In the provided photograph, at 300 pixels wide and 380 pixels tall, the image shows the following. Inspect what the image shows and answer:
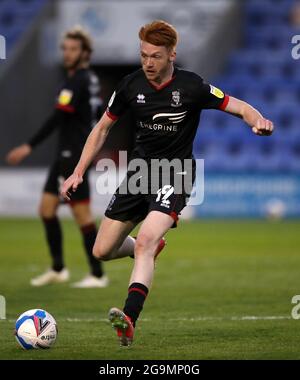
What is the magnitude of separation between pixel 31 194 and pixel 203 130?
14.1 feet

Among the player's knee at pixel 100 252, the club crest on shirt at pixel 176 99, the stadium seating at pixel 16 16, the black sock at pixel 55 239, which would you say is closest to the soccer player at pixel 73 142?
the black sock at pixel 55 239

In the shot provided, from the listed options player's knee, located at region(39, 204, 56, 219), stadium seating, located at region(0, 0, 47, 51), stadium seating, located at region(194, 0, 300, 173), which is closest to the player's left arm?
player's knee, located at region(39, 204, 56, 219)

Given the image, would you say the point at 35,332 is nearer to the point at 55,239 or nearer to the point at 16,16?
the point at 55,239

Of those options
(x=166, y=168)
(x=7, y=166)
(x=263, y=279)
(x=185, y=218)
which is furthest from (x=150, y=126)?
(x=7, y=166)

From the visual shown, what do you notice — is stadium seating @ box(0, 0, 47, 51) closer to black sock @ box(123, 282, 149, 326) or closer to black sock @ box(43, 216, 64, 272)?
black sock @ box(43, 216, 64, 272)

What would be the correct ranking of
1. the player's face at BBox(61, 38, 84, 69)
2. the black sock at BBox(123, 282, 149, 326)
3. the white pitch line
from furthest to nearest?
the player's face at BBox(61, 38, 84, 69) → the white pitch line → the black sock at BBox(123, 282, 149, 326)

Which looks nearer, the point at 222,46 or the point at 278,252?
the point at 278,252

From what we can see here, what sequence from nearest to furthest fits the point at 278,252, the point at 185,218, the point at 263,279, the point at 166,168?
the point at 166,168 < the point at 263,279 < the point at 278,252 < the point at 185,218

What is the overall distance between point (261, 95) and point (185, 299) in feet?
42.9

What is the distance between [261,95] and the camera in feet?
70.3

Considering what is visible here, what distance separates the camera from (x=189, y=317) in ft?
25.5

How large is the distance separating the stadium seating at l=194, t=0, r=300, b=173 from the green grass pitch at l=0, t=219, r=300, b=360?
486cm

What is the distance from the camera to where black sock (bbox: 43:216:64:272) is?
33.1ft
